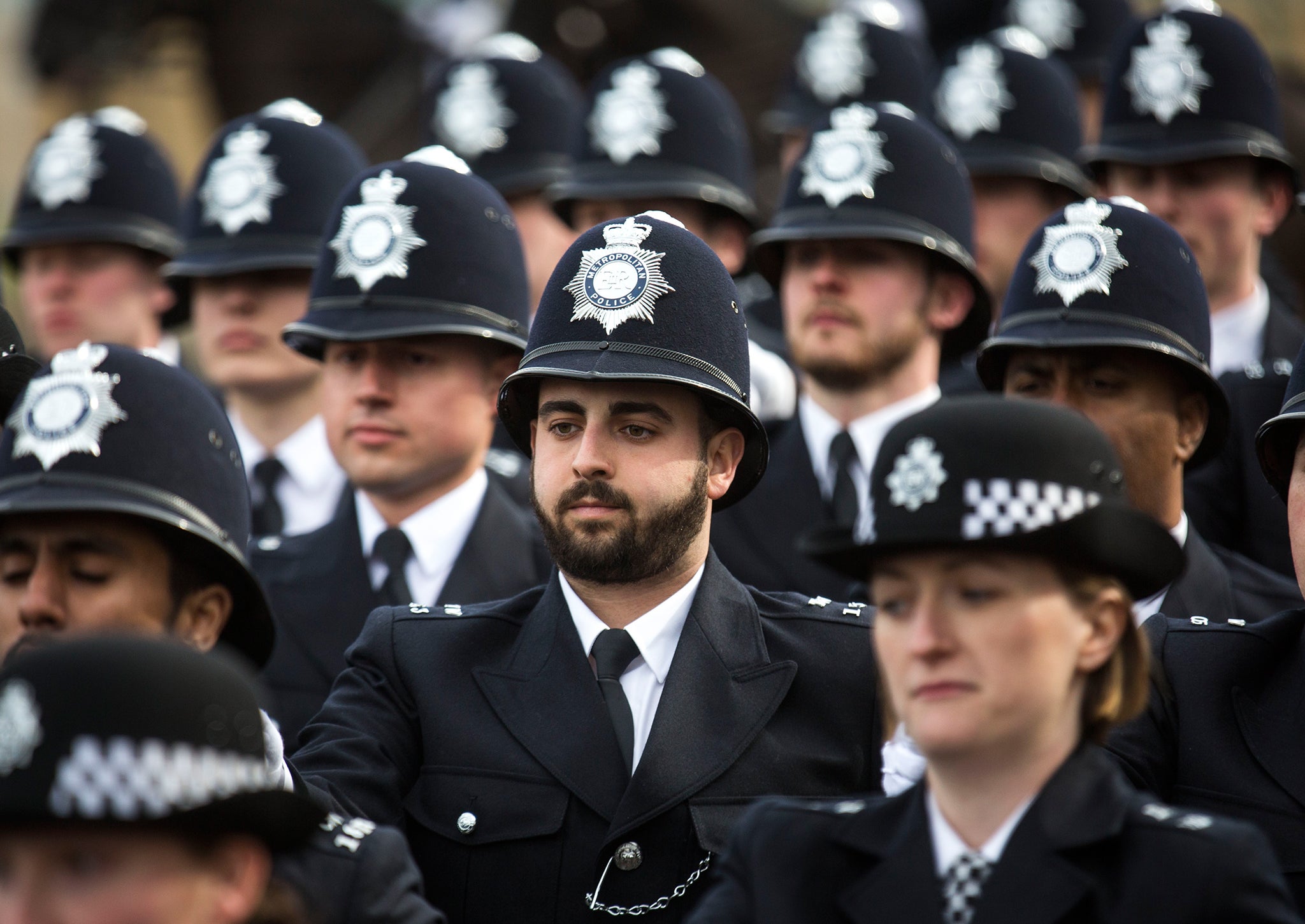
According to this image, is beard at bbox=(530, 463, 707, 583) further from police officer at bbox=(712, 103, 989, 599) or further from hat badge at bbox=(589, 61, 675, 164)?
hat badge at bbox=(589, 61, 675, 164)

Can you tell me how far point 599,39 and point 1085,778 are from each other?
10.7m

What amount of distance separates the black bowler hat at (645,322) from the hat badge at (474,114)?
13.5 ft

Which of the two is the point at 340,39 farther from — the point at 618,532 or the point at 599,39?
the point at 618,532

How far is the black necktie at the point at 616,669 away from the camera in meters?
4.58

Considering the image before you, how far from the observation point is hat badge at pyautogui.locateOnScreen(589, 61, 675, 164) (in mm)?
8266

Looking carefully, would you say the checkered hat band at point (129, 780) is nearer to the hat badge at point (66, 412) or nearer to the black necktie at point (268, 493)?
the hat badge at point (66, 412)

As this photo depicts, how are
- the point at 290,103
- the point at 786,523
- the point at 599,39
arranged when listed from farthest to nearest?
the point at 599,39 → the point at 290,103 → the point at 786,523

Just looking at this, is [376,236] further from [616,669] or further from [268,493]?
[616,669]

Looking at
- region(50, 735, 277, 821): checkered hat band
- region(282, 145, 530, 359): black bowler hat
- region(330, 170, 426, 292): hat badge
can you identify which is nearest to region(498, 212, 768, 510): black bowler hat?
region(282, 145, 530, 359): black bowler hat

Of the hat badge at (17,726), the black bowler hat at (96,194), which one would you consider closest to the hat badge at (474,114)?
the black bowler hat at (96,194)

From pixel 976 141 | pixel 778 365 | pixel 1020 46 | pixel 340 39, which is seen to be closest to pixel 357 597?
pixel 778 365

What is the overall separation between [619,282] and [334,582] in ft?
5.67

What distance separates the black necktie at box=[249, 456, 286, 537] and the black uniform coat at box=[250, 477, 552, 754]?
1.20m

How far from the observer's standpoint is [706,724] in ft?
14.9
